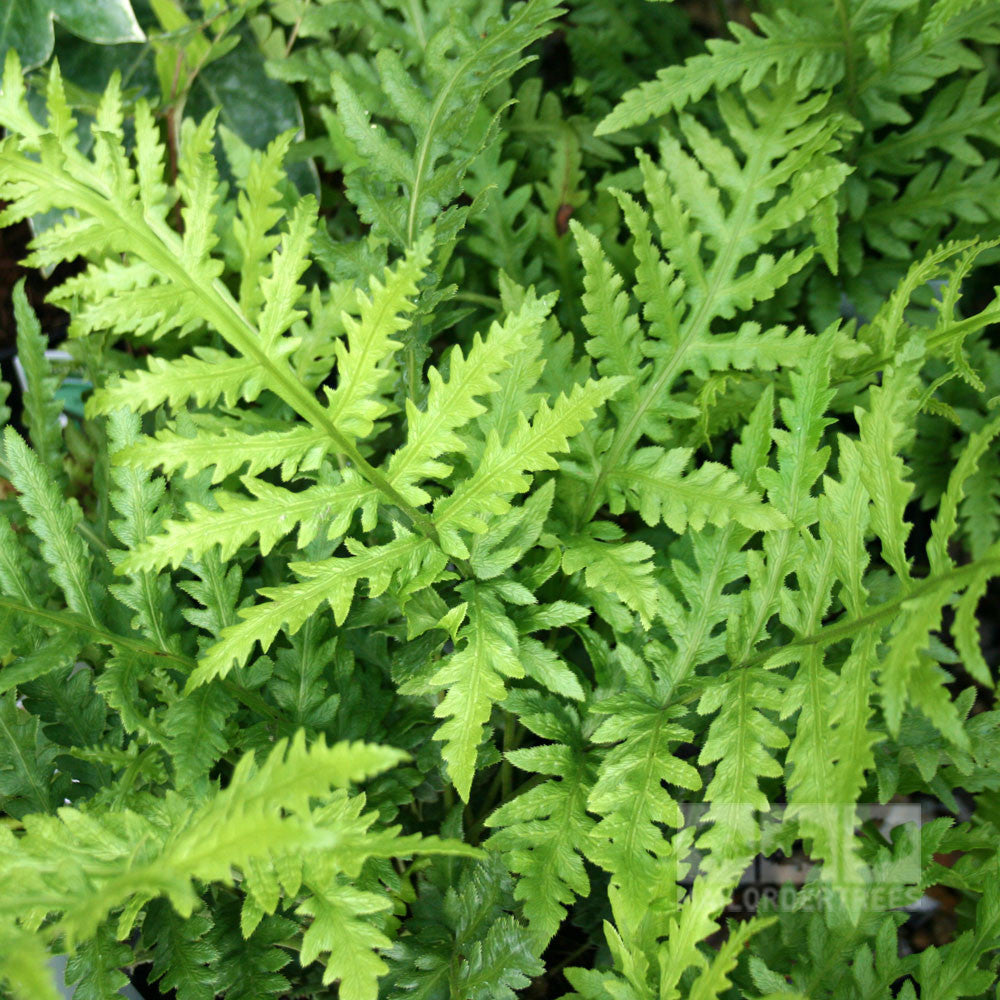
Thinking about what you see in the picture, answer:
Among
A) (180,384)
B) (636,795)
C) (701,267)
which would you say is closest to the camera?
(180,384)

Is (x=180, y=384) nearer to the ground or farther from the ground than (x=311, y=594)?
farther from the ground

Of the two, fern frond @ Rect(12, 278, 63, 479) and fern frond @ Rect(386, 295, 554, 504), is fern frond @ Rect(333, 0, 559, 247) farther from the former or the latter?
fern frond @ Rect(12, 278, 63, 479)

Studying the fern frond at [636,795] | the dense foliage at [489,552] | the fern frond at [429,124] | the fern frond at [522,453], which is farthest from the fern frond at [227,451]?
the fern frond at [636,795]

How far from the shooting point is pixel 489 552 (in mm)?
841

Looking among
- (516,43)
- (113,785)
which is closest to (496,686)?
(113,785)

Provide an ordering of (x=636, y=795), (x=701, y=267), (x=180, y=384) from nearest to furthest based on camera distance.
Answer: (x=180, y=384) < (x=636, y=795) < (x=701, y=267)

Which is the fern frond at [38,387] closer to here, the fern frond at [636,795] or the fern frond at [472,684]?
the fern frond at [472,684]

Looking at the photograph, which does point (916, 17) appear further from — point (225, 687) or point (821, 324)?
point (225, 687)

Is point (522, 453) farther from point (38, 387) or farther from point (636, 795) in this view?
point (38, 387)

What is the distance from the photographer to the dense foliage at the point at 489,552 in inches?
26.5

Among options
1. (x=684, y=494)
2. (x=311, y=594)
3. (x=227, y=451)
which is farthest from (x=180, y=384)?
(x=684, y=494)

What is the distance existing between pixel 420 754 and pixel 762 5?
101cm

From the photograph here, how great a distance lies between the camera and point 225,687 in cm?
84

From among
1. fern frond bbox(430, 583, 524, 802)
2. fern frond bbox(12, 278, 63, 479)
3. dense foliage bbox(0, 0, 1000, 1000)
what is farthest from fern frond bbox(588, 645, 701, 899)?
fern frond bbox(12, 278, 63, 479)
